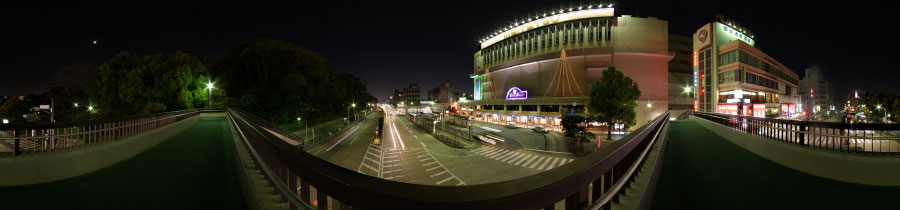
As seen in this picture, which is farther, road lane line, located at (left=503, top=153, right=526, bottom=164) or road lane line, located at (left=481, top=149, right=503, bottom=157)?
road lane line, located at (left=481, top=149, right=503, bottom=157)

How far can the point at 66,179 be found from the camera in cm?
558

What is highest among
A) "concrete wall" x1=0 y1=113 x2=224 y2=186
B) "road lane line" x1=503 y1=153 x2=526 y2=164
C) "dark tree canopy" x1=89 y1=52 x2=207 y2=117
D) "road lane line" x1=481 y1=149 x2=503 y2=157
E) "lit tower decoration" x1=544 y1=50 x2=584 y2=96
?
"lit tower decoration" x1=544 y1=50 x2=584 y2=96

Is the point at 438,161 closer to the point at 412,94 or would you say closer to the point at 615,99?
the point at 615,99

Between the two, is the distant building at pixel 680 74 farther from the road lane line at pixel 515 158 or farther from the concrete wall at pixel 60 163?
the concrete wall at pixel 60 163

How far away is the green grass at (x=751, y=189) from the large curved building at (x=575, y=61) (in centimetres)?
3552

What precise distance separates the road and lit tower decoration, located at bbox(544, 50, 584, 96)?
85.7ft

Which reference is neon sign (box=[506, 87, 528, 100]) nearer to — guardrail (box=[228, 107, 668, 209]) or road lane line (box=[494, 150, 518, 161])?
road lane line (box=[494, 150, 518, 161])

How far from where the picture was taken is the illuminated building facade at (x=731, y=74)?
112ft

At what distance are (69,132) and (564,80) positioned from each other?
52.8m

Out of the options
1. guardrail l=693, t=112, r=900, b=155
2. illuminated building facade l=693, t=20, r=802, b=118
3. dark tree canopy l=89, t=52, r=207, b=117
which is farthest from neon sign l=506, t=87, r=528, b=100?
dark tree canopy l=89, t=52, r=207, b=117

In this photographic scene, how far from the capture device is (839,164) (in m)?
5.39

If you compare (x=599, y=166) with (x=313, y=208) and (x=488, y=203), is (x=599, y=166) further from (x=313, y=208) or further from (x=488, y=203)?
(x=313, y=208)

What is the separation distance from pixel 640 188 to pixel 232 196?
535 centimetres

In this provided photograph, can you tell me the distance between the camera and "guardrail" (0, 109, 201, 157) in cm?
573
